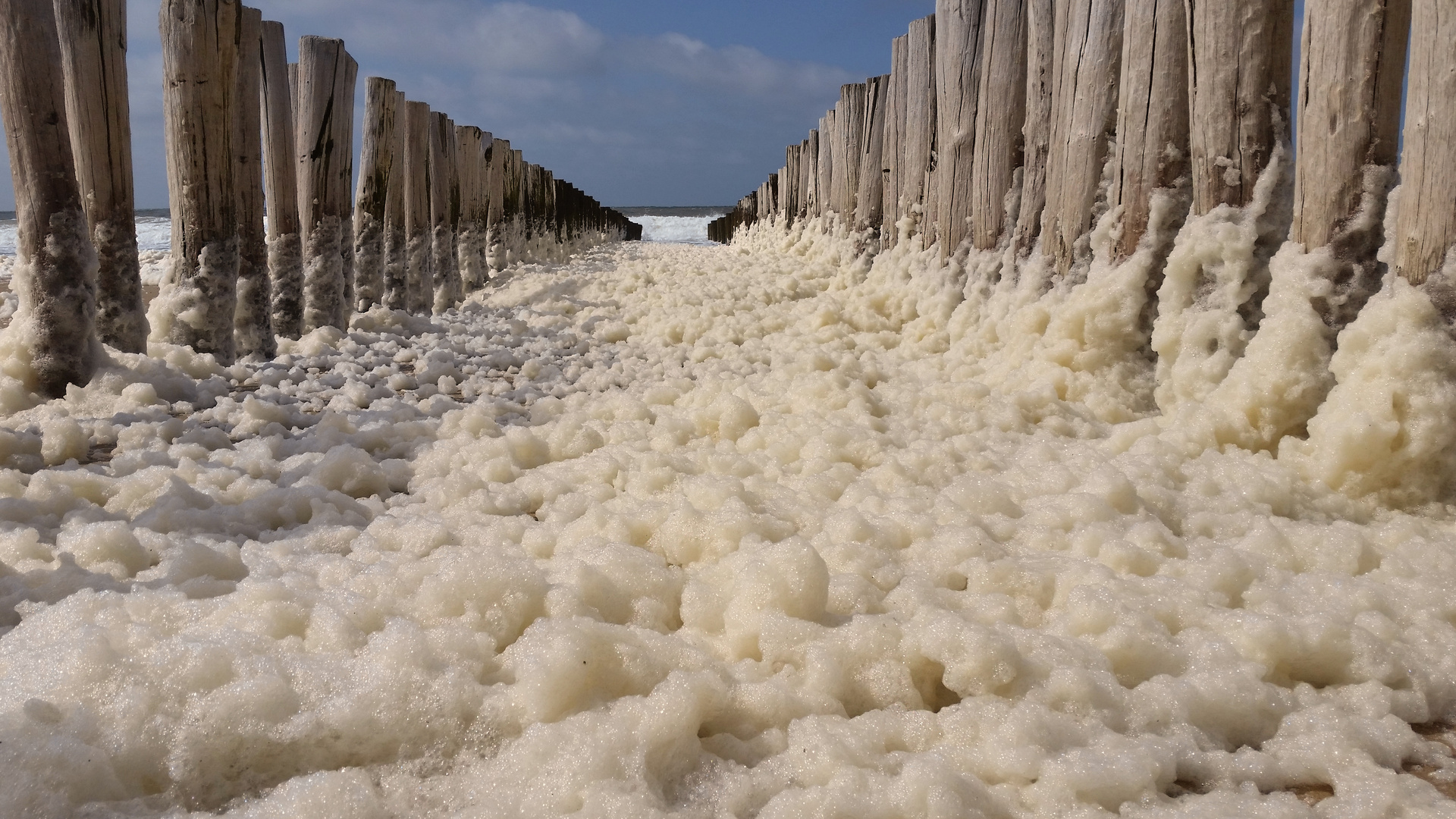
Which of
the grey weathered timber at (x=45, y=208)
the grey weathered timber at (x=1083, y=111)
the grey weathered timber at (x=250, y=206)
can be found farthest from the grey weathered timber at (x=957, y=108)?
the grey weathered timber at (x=45, y=208)

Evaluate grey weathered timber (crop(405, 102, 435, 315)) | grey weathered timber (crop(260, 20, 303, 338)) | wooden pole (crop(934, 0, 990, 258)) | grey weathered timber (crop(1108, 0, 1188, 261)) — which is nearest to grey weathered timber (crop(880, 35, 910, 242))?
wooden pole (crop(934, 0, 990, 258))

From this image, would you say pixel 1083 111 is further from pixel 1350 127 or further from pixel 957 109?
pixel 957 109

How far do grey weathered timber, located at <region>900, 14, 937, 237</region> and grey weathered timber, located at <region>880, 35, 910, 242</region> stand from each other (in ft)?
1.10

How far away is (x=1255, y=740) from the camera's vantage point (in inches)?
68.1

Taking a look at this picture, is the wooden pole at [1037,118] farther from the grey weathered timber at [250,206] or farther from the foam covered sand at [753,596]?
the grey weathered timber at [250,206]

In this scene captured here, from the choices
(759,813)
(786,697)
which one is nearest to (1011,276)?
(786,697)

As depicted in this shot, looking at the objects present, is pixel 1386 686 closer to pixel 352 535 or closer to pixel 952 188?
pixel 352 535

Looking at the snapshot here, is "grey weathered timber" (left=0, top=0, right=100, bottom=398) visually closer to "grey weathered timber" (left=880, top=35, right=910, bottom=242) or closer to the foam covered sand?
the foam covered sand

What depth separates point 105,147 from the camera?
4.11 metres

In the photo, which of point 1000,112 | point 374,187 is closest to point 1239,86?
point 1000,112

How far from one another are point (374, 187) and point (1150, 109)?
6.21 meters

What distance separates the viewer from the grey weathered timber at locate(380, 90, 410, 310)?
769 cm

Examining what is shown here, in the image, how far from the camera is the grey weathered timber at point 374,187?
736 centimetres

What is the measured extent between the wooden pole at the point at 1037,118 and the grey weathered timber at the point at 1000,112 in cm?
29
